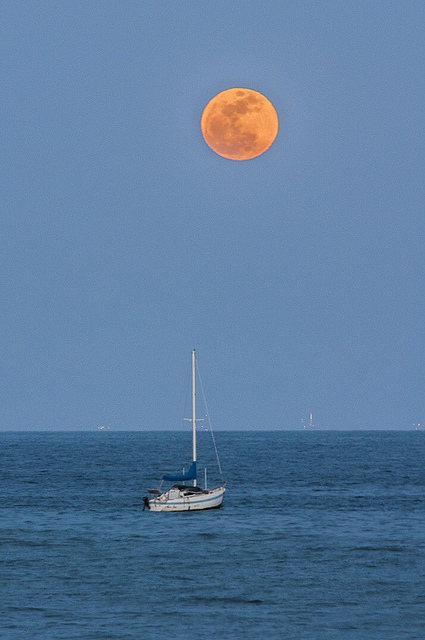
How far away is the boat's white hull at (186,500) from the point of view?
243 feet

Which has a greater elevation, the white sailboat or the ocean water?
the white sailboat

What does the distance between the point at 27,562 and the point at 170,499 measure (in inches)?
941

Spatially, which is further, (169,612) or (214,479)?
(214,479)

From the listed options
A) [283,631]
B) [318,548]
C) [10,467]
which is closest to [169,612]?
[283,631]

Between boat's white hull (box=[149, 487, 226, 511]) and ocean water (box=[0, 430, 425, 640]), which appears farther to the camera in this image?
boat's white hull (box=[149, 487, 226, 511])

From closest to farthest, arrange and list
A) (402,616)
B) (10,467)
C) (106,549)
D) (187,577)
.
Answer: (402,616) → (187,577) → (106,549) → (10,467)

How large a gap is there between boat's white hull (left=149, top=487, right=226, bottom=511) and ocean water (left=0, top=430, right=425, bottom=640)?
83 centimetres

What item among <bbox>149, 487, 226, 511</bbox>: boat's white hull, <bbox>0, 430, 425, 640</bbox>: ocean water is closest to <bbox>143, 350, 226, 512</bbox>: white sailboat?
<bbox>149, 487, 226, 511</bbox>: boat's white hull

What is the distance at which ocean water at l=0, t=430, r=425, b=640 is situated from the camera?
3747cm

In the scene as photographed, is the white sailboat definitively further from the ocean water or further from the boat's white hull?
the ocean water

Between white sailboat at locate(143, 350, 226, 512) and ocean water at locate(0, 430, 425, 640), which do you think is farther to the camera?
white sailboat at locate(143, 350, 226, 512)

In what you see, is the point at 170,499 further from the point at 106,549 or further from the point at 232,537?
the point at 106,549

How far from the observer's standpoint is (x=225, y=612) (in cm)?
4006

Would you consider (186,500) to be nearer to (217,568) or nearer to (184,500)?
(184,500)
